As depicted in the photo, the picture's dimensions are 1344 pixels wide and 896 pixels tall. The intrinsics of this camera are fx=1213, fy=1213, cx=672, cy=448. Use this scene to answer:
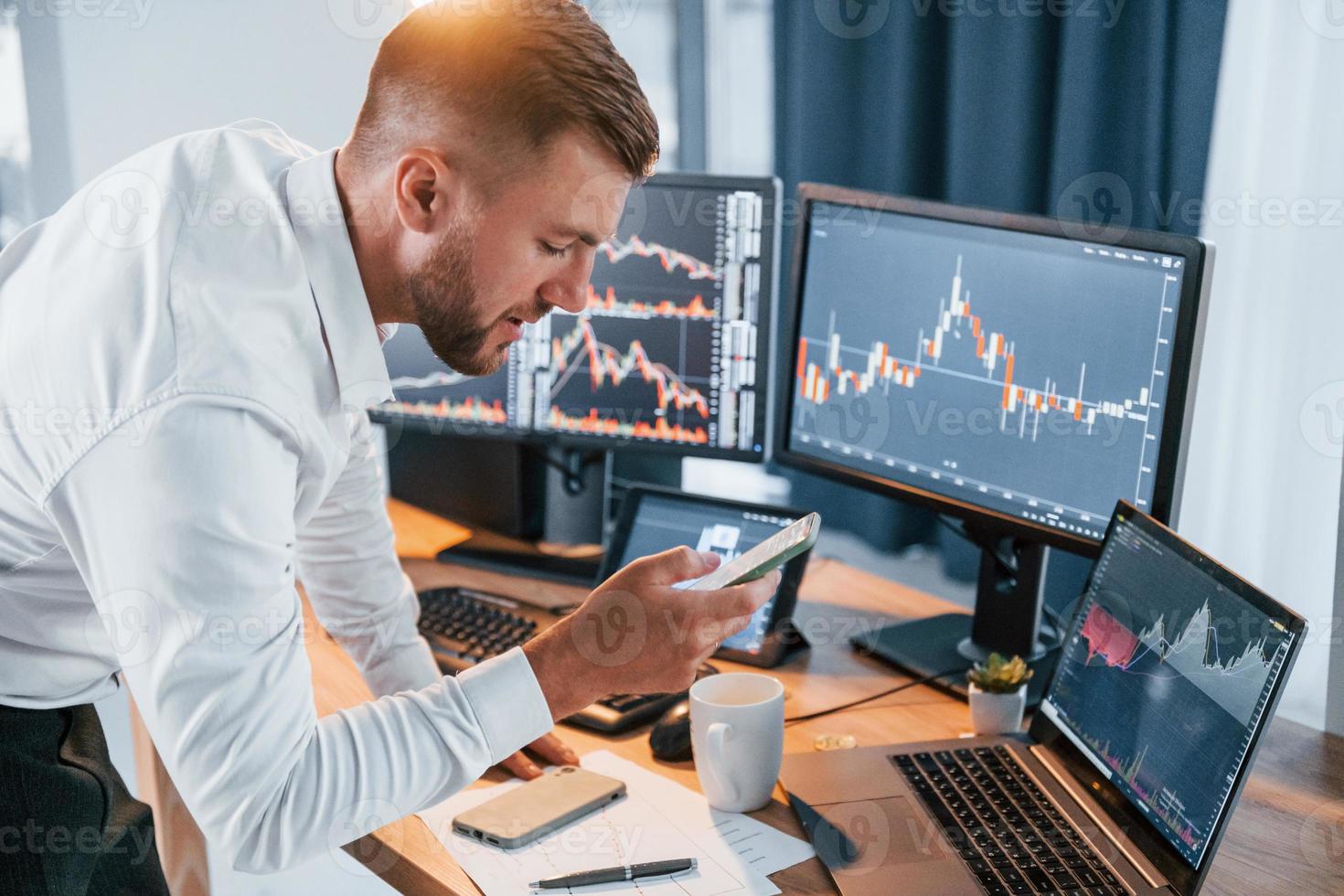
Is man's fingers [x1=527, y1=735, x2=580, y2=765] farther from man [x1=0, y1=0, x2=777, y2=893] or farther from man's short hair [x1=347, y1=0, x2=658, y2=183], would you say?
man's short hair [x1=347, y1=0, x2=658, y2=183]

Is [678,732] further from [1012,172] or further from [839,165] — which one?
[839,165]

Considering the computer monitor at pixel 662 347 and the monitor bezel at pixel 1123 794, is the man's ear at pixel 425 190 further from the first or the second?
the monitor bezel at pixel 1123 794

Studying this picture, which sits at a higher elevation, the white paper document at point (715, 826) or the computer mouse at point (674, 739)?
the computer mouse at point (674, 739)

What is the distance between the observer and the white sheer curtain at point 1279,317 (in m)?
1.83

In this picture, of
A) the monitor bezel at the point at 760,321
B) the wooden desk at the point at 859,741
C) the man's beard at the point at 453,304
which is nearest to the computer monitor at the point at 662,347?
the monitor bezel at the point at 760,321

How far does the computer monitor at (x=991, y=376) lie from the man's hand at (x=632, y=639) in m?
0.45

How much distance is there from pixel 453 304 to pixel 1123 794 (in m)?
0.70

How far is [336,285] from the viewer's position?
97 cm

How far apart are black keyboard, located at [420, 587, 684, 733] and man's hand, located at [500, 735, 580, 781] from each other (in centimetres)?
7

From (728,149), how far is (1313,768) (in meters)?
2.35

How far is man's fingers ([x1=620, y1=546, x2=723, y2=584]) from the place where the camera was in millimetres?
998

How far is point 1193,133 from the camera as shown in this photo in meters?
2.02

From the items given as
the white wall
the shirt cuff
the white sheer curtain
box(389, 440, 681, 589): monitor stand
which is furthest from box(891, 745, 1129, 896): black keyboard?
the white wall

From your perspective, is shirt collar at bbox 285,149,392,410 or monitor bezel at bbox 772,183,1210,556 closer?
shirt collar at bbox 285,149,392,410
